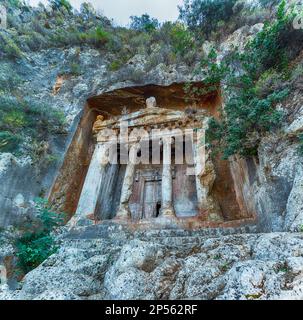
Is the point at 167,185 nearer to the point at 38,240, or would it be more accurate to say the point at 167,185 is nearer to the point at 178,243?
the point at 178,243

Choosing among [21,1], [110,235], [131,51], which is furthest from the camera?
[21,1]

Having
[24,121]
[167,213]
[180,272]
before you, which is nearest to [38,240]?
[167,213]

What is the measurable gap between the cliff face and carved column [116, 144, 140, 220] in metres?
1.08

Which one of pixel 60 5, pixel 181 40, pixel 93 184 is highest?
pixel 60 5

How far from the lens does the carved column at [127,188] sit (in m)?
8.12

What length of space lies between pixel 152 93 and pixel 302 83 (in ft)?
21.5

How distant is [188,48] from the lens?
Answer: 11.9 meters

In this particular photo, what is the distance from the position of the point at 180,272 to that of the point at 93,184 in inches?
232

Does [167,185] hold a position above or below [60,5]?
below

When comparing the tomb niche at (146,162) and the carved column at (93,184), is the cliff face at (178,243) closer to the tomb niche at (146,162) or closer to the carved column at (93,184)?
the carved column at (93,184)

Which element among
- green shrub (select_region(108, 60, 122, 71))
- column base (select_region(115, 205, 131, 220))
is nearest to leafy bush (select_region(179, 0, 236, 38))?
green shrub (select_region(108, 60, 122, 71))

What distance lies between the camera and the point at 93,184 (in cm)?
887
